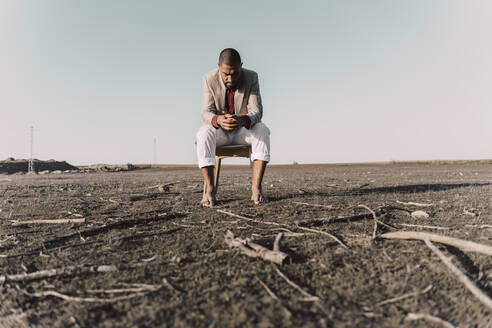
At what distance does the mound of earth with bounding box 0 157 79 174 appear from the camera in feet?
67.2

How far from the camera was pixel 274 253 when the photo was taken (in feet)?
5.50

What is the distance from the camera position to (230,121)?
3.41 m

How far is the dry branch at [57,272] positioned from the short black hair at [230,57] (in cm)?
250

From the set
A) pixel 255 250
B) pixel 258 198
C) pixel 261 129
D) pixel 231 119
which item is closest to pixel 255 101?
pixel 261 129

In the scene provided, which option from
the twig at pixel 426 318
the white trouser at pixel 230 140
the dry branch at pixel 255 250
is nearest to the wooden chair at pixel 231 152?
the white trouser at pixel 230 140

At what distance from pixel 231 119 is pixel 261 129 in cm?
46

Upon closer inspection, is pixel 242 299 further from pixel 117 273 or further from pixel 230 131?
pixel 230 131

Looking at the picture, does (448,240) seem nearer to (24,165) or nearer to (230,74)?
(230,74)

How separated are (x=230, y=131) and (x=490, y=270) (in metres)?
2.84

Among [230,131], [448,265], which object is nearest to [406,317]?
[448,265]

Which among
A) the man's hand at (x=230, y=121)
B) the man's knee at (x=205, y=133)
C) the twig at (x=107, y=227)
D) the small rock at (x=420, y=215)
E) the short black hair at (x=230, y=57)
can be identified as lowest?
the twig at (x=107, y=227)

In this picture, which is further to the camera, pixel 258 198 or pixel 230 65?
pixel 258 198

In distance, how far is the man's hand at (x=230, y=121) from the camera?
340cm

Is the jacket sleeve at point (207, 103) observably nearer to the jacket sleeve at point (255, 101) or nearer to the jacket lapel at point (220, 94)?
the jacket lapel at point (220, 94)
